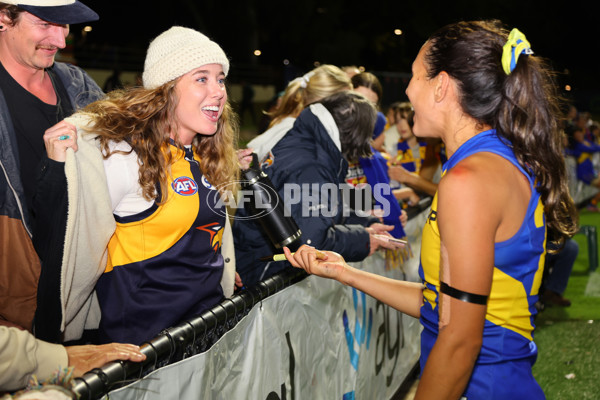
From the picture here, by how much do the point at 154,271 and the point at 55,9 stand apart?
1.48 metres

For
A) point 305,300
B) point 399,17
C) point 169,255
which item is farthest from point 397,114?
point 399,17

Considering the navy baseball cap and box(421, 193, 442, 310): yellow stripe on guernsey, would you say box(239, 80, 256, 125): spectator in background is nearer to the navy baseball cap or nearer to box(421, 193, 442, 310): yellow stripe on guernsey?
the navy baseball cap

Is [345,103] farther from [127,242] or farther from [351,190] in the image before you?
[127,242]

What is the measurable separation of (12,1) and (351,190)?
2795 millimetres

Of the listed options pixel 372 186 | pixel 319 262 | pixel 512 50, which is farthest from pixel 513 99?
pixel 372 186

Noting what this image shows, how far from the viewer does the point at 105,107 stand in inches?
106

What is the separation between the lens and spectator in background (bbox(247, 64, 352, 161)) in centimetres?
446

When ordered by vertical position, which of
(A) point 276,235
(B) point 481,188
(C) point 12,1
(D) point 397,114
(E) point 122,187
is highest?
(C) point 12,1

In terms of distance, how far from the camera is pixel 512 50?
73.5 inches

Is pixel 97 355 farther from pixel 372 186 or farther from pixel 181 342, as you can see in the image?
pixel 372 186

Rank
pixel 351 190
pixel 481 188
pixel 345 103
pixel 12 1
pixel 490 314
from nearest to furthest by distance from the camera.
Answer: pixel 481 188 < pixel 490 314 < pixel 12 1 < pixel 345 103 < pixel 351 190

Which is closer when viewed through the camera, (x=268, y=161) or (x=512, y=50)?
(x=512, y=50)

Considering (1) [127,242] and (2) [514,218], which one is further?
(1) [127,242]

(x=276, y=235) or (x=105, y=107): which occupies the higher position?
(x=105, y=107)
